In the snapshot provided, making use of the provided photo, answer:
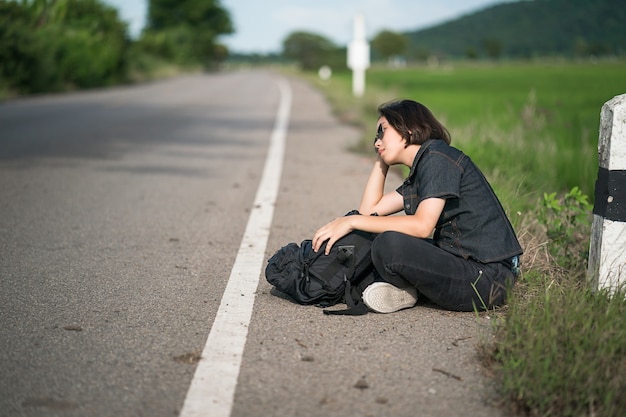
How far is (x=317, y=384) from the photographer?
2.96 metres

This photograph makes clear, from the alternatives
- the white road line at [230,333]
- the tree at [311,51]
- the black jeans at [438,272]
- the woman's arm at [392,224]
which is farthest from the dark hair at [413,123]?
the tree at [311,51]

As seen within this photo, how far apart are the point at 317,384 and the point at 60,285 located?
78.4 inches

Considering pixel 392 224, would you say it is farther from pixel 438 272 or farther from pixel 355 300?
pixel 355 300

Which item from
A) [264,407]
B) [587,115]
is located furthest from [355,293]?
[587,115]

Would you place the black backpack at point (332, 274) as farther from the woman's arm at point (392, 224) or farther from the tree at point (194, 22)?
the tree at point (194, 22)

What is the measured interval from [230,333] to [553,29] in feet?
226

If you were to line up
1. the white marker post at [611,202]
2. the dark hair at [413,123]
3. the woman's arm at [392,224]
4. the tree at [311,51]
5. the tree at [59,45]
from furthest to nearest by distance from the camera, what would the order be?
1. the tree at [311,51]
2. the tree at [59,45]
3. the dark hair at [413,123]
4. the woman's arm at [392,224]
5. the white marker post at [611,202]

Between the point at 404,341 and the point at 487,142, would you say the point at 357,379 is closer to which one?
the point at 404,341

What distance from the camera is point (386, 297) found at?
12.6 feet

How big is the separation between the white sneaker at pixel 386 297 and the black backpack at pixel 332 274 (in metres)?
0.07

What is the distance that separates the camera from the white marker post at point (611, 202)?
11.7 ft

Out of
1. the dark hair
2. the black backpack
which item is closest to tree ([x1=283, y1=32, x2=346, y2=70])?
the dark hair

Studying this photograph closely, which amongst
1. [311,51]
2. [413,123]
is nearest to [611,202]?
[413,123]

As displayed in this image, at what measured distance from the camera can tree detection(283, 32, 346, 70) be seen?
10550 cm
